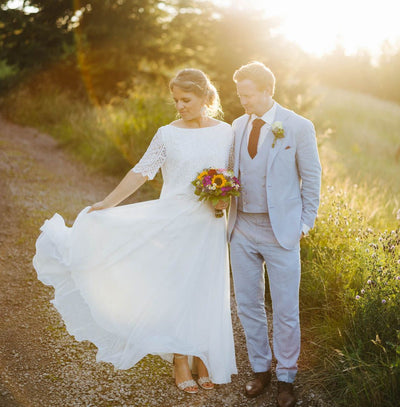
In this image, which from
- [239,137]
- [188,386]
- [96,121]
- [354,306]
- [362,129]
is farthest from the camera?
[362,129]

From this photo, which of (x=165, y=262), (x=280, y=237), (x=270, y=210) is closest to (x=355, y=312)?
(x=280, y=237)

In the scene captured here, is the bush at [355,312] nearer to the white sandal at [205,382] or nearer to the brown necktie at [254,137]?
→ the white sandal at [205,382]

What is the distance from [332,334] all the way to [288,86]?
32.1 ft

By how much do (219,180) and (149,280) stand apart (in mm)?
926

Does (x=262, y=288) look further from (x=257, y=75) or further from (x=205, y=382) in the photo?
(x=257, y=75)

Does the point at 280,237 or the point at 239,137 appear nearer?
the point at 280,237

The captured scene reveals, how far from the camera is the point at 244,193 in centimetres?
319

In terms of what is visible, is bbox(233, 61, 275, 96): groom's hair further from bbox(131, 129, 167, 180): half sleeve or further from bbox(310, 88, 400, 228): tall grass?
bbox(310, 88, 400, 228): tall grass

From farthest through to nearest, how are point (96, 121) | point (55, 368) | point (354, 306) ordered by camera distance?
point (96, 121)
point (354, 306)
point (55, 368)

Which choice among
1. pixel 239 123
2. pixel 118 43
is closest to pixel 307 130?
pixel 239 123

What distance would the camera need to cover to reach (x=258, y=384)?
130 inches

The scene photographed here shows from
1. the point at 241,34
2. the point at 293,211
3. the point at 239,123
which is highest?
the point at 241,34

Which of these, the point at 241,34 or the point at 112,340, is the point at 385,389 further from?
the point at 241,34

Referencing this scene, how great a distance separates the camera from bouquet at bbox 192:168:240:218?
9.82 ft
